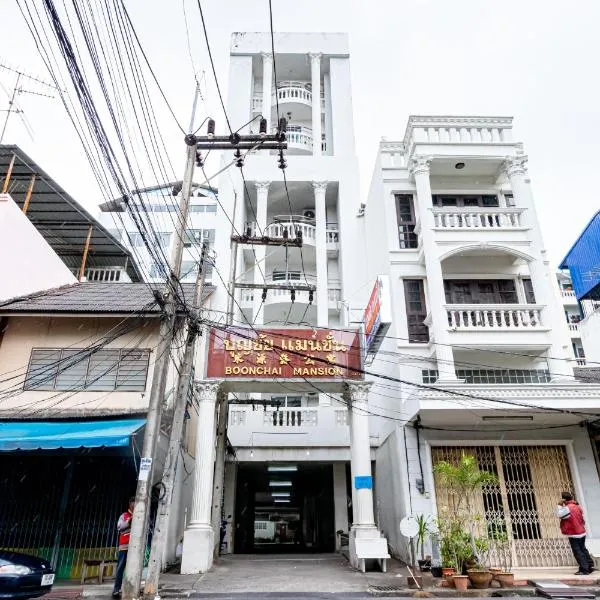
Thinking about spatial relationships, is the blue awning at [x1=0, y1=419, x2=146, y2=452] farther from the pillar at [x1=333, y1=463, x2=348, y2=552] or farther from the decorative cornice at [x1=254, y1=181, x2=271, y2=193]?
the decorative cornice at [x1=254, y1=181, x2=271, y2=193]

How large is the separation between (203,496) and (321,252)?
13.1m

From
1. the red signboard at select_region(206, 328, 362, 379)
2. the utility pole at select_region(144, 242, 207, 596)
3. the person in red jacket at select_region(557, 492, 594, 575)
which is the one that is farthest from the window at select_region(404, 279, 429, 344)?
the utility pole at select_region(144, 242, 207, 596)

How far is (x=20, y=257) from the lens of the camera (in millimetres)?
14359

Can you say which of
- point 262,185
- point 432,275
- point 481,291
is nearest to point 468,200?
point 481,291

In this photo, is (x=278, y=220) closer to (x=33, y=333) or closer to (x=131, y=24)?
(x=33, y=333)

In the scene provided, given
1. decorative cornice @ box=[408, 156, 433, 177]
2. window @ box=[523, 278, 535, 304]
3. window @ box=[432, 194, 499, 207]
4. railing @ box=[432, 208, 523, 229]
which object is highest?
decorative cornice @ box=[408, 156, 433, 177]

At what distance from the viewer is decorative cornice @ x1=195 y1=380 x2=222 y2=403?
12.4 metres

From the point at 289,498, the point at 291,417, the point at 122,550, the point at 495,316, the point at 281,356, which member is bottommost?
the point at 122,550

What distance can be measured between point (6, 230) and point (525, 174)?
16.2 metres

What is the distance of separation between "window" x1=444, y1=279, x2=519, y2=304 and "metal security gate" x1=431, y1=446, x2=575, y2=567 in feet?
16.2

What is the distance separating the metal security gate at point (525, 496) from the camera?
472 inches

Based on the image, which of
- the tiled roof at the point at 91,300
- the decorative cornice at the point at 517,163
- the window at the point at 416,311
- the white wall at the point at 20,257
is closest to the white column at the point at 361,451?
the window at the point at 416,311

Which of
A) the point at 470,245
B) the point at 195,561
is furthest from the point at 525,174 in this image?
the point at 195,561

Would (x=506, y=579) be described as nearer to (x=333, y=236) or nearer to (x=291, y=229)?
(x=291, y=229)
